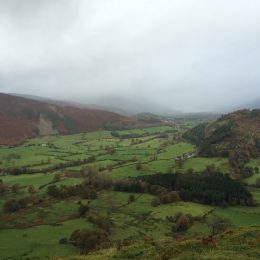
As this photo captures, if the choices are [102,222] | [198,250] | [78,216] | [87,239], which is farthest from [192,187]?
[198,250]

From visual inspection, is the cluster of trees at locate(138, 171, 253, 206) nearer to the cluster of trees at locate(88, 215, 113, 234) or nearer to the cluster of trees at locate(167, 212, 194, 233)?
the cluster of trees at locate(167, 212, 194, 233)

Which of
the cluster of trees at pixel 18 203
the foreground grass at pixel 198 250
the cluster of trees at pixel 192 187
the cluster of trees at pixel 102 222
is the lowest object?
the cluster of trees at pixel 18 203

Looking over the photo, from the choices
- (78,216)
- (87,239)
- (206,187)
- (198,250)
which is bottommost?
(78,216)

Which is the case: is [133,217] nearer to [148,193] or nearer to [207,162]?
[148,193]

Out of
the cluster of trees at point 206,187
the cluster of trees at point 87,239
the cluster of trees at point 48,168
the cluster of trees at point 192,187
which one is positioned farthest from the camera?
the cluster of trees at point 48,168

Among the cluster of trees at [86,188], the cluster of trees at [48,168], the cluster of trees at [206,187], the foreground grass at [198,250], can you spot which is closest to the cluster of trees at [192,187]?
the cluster of trees at [206,187]

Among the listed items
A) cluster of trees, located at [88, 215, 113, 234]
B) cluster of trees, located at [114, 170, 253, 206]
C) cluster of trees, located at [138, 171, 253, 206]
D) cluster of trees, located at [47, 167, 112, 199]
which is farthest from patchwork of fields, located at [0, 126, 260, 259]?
cluster of trees, located at [138, 171, 253, 206]

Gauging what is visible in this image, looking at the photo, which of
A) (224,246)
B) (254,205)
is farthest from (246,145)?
(224,246)

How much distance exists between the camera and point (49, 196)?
120 metres

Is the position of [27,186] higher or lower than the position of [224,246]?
lower

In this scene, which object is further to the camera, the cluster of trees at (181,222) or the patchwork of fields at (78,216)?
the cluster of trees at (181,222)

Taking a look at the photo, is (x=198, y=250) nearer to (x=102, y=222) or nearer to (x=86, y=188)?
(x=102, y=222)

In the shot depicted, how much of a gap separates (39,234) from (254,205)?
59.7 meters

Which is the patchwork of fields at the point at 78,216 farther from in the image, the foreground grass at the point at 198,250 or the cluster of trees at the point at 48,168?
the foreground grass at the point at 198,250
